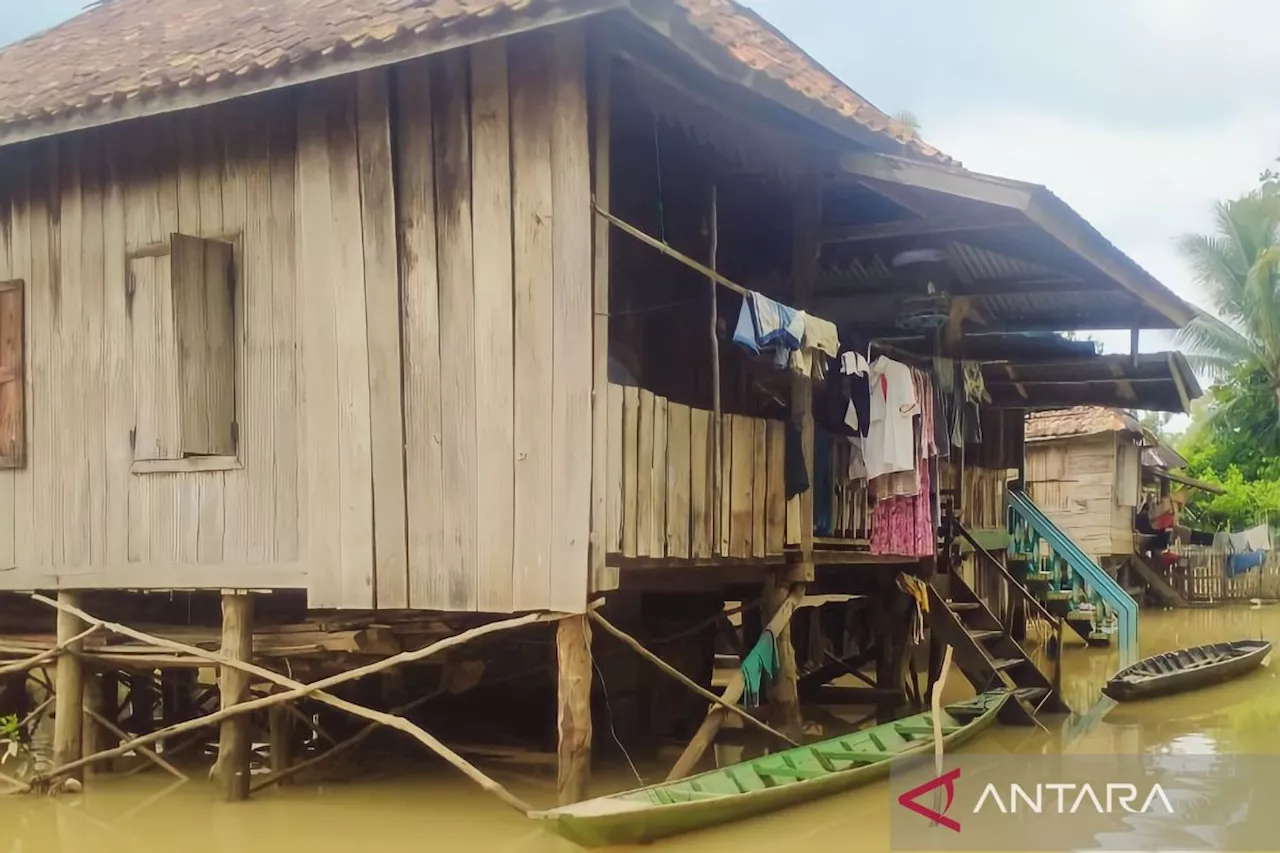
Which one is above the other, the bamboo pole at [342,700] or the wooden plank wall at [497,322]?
the wooden plank wall at [497,322]

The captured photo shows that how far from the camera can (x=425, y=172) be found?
275 inches

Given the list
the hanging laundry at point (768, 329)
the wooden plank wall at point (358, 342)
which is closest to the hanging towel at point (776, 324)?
the hanging laundry at point (768, 329)

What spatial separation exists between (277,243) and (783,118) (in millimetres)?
3102

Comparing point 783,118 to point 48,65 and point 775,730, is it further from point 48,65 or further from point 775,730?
point 48,65

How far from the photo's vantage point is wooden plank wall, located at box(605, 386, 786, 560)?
6656 mm

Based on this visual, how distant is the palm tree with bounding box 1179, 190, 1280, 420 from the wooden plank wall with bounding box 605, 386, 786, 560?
19.1 m

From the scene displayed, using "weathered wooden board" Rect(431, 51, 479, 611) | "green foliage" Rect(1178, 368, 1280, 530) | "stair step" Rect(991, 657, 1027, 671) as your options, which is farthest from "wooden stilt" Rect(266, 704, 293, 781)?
"green foliage" Rect(1178, 368, 1280, 530)

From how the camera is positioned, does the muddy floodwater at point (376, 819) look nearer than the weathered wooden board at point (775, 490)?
Yes

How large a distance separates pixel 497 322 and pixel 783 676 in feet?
11.4

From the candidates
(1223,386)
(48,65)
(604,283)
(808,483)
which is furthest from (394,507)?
(1223,386)

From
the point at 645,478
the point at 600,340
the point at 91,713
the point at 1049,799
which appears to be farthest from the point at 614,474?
the point at 91,713

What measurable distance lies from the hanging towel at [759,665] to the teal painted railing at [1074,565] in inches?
276

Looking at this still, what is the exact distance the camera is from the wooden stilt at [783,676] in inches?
341

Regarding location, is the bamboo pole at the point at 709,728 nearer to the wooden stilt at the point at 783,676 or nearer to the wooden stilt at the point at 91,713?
the wooden stilt at the point at 783,676
